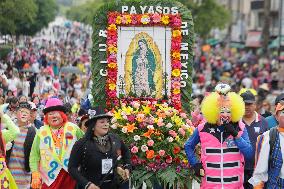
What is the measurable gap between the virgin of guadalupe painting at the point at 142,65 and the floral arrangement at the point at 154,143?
52.9 inches

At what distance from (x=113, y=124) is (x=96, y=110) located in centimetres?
157

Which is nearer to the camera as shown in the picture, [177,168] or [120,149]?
[120,149]

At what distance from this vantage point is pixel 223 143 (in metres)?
9.48

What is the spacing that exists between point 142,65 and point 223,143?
370cm

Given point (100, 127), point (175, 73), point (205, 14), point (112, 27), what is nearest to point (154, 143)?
point (175, 73)

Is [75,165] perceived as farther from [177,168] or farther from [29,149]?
[177,168]

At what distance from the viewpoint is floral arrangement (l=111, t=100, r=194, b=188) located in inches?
437

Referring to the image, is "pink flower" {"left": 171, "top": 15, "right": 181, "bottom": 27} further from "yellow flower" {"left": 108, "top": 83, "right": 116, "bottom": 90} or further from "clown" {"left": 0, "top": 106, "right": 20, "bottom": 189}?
"clown" {"left": 0, "top": 106, "right": 20, "bottom": 189}

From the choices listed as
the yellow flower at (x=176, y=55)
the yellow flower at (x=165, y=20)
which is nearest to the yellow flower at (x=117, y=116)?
the yellow flower at (x=176, y=55)

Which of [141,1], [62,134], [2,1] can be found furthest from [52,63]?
[62,134]

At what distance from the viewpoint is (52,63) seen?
39.4 m

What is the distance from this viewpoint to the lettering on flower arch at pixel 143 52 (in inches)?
504

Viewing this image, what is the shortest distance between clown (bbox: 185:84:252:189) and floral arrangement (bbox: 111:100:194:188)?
4.84 feet

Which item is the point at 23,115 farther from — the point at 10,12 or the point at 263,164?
the point at 10,12
